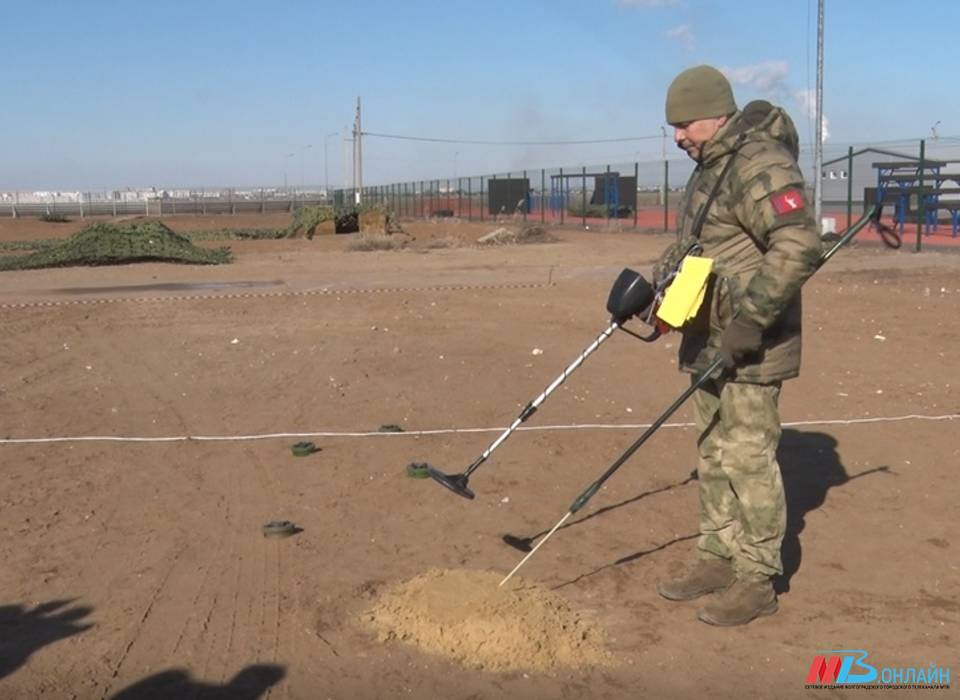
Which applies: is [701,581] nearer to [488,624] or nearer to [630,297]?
[488,624]

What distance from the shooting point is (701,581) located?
4617 millimetres

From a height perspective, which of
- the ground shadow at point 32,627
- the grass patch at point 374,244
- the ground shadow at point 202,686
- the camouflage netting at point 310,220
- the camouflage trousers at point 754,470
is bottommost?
the ground shadow at point 202,686

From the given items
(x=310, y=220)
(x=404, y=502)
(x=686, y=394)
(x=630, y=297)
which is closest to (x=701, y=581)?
(x=686, y=394)

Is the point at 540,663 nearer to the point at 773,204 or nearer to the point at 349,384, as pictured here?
the point at 773,204

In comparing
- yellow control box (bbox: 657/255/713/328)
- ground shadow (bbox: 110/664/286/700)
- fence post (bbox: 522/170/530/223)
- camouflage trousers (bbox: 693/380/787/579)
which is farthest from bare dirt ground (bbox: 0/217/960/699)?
fence post (bbox: 522/170/530/223)

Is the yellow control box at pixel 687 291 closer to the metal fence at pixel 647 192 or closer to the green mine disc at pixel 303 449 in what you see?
the green mine disc at pixel 303 449

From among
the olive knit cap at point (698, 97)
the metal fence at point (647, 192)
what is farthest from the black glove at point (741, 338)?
the metal fence at point (647, 192)

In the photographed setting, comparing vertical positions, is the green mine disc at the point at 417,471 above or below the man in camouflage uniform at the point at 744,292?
below

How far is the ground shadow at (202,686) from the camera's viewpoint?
3.81 meters

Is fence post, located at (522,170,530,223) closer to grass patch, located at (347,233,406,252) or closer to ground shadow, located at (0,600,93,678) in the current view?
grass patch, located at (347,233,406,252)

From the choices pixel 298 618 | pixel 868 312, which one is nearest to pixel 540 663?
pixel 298 618

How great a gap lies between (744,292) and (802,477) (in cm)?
241

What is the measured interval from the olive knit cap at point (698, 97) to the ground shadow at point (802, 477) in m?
1.94

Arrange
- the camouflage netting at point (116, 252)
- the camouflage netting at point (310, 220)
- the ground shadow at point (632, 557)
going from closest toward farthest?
the ground shadow at point (632, 557)
the camouflage netting at point (116, 252)
the camouflage netting at point (310, 220)
